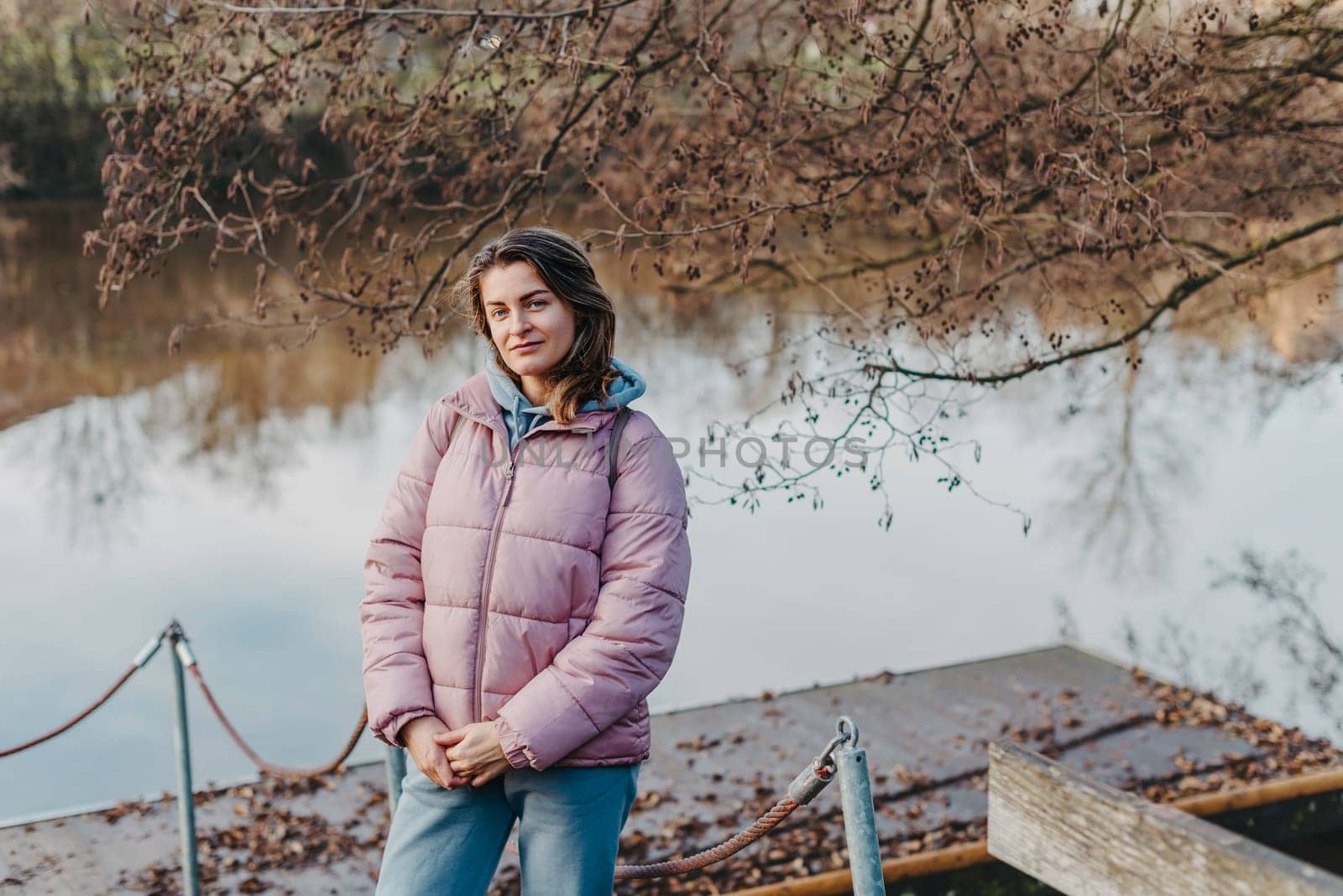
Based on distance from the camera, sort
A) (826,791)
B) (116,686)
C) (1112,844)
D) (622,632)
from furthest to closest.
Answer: (826,791), (116,686), (622,632), (1112,844)

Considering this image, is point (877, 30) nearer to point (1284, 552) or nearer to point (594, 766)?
point (594, 766)

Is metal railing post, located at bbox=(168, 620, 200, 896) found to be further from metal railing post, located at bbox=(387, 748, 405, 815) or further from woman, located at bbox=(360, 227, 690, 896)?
woman, located at bbox=(360, 227, 690, 896)

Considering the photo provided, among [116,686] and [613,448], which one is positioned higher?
[613,448]

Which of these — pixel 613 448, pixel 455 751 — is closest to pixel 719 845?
pixel 455 751

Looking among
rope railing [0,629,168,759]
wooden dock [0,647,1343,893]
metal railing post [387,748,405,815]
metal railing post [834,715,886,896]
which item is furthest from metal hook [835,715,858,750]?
wooden dock [0,647,1343,893]

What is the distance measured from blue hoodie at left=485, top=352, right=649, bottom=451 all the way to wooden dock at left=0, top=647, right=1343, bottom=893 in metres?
3.52

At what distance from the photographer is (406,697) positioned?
7.99ft

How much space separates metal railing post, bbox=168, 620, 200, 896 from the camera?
431cm

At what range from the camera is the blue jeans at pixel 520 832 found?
7.86ft

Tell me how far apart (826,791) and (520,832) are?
14.4 feet

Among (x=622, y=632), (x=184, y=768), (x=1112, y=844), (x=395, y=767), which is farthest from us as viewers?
(x=184, y=768)

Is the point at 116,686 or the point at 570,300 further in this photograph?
the point at 116,686

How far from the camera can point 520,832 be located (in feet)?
8.12

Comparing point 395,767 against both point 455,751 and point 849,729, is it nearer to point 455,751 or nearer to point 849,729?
point 455,751
